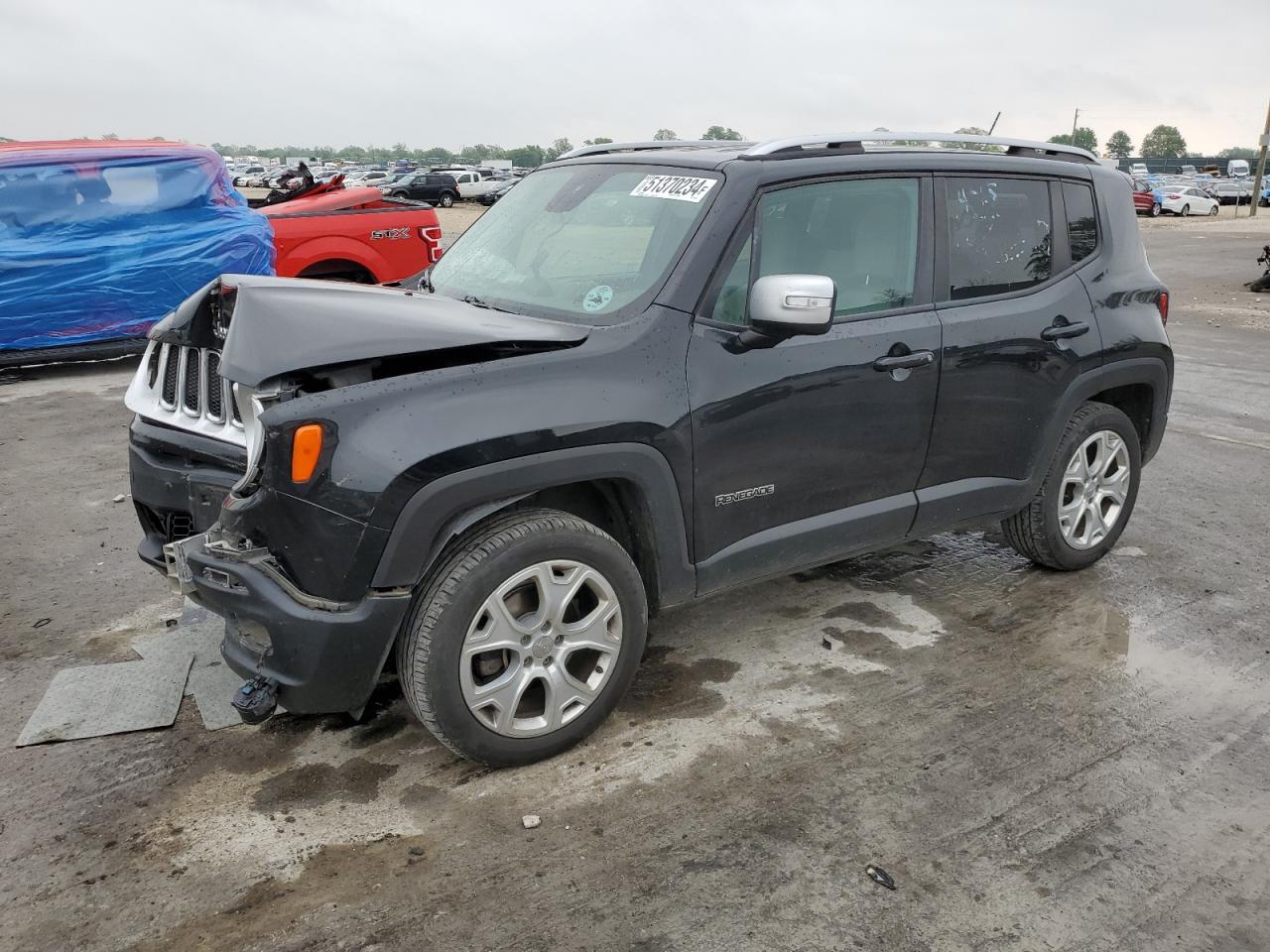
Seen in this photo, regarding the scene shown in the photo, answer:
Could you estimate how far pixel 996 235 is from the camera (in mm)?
4078

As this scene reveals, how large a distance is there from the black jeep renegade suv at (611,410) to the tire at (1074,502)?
0.02 metres

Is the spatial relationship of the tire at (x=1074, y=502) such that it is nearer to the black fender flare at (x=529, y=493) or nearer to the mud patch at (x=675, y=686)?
the mud patch at (x=675, y=686)

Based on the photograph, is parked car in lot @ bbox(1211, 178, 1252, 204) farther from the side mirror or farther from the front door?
the side mirror

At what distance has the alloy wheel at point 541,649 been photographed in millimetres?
2971

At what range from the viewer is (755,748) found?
3.28m

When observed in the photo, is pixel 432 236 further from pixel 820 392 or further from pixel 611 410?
pixel 611 410

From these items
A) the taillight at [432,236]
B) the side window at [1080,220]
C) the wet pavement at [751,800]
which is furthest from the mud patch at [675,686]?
the taillight at [432,236]

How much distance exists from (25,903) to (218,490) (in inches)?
48.6

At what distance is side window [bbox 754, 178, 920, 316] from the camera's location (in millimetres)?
3479

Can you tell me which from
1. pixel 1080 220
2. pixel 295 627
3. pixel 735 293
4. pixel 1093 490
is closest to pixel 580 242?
pixel 735 293

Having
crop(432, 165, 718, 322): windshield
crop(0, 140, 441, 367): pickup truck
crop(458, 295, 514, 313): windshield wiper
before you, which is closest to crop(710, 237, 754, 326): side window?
crop(432, 165, 718, 322): windshield

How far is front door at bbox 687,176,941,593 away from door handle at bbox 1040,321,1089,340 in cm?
63

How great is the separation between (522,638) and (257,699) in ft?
2.47

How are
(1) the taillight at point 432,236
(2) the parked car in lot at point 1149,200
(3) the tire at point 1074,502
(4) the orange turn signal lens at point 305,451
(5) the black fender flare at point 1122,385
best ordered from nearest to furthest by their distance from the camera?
(4) the orange turn signal lens at point 305,451
(5) the black fender flare at point 1122,385
(3) the tire at point 1074,502
(1) the taillight at point 432,236
(2) the parked car in lot at point 1149,200
